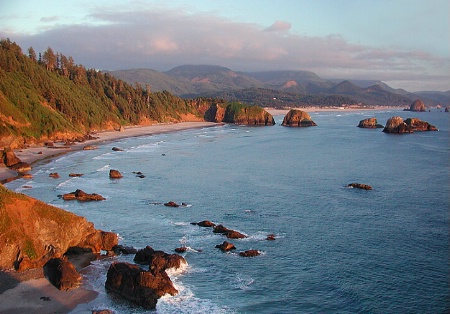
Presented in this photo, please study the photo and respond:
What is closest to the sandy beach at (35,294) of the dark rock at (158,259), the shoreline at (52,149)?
the dark rock at (158,259)

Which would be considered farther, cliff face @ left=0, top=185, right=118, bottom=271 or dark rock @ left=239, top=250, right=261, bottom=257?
dark rock @ left=239, top=250, right=261, bottom=257

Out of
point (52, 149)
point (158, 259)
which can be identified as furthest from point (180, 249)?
point (52, 149)

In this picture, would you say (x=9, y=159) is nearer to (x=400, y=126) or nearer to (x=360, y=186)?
(x=360, y=186)

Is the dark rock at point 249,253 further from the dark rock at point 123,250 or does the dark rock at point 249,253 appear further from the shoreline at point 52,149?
the shoreline at point 52,149

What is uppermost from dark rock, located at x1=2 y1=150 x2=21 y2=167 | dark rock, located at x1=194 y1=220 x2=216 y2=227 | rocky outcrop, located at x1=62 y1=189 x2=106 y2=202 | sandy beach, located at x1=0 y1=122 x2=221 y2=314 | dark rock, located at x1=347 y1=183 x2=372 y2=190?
dark rock, located at x1=2 y1=150 x2=21 y2=167

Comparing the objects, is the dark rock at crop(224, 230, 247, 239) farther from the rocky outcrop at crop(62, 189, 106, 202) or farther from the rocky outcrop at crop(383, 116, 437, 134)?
the rocky outcrop at crop(383, 116, 437, 134)

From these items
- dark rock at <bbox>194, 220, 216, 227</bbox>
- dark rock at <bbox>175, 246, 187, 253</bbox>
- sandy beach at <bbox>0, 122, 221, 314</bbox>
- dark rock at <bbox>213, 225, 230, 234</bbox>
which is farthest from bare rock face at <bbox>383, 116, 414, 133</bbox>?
sandy beach at <bbox>0, 122, 221, 314</bbox>
